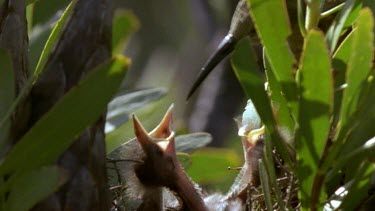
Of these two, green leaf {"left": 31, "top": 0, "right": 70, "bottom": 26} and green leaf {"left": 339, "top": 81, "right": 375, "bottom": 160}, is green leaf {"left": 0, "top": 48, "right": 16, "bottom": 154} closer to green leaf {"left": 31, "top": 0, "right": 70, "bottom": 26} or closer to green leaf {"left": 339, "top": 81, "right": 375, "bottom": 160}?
green leaf {"left": 339, "top": 81, "right": 375, "bottom": 160}

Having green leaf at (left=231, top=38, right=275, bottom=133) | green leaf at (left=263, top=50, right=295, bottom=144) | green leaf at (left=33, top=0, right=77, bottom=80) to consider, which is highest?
green leaf at (left=33, top=0, right=77, bottom=80)

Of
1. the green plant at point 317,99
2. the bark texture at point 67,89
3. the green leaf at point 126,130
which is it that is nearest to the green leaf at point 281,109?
the green plant at point 317,99

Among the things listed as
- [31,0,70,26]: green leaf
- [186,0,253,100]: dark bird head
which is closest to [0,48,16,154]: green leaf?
[31,0,70,26]: green leaf

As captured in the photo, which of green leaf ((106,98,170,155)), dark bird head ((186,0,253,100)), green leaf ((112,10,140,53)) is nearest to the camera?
green leaf ((112,10,140,53))

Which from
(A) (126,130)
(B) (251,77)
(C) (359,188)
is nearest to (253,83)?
(B) (251,77)

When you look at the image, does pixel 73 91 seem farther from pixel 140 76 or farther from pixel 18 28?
pixel 140 76

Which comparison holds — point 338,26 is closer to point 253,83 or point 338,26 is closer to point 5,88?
point 253,83

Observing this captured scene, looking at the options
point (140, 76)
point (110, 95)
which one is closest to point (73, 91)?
point (110, 95)

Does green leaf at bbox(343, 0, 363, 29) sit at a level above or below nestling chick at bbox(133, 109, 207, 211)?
above
